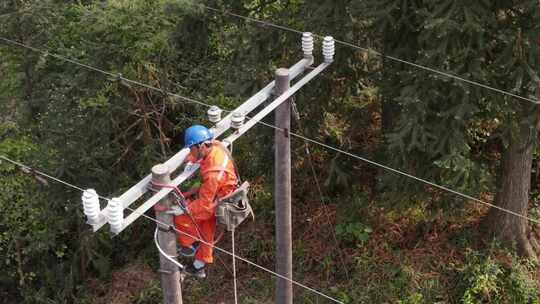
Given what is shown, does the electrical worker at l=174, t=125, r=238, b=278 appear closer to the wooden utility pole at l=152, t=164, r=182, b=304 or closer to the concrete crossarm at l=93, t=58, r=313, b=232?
the concrete crossarm at l=93, t=58, r=313, b=232

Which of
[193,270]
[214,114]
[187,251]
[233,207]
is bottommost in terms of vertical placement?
[193,270]

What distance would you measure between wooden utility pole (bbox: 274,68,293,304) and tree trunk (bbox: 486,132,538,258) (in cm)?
345

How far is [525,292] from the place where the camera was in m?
10.6

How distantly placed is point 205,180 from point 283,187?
1.82 meters

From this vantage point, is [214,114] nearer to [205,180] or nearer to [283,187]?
[205,180]

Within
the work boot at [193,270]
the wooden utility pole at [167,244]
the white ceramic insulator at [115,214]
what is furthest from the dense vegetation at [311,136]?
the white ceramic insulator at [115,214]

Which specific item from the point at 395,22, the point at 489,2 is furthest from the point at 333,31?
the point at 489,2

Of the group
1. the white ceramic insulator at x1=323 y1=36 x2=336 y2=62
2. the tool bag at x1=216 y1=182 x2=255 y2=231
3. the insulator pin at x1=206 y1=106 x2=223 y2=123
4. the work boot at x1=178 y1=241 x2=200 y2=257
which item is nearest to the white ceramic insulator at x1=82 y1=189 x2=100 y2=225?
the tool bag at x1=216 y1=182 x2=255 y2=231

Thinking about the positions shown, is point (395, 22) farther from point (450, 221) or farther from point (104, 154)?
point (104, 154)

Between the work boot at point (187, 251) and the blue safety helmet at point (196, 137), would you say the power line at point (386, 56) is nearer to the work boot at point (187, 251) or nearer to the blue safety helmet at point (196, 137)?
the blue safety helmet at point (196, 137)

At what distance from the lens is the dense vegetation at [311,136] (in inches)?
337

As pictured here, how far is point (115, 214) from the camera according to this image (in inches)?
212

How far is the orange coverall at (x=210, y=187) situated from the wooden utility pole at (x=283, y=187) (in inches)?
47.9

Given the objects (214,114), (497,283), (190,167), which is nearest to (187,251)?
(190,167)
